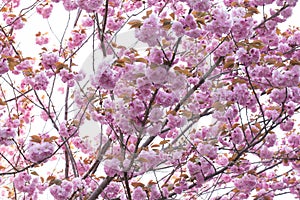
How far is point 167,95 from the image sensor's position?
1.78m

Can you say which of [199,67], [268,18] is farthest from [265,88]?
[199,67]

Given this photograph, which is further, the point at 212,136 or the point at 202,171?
the point at 202,171

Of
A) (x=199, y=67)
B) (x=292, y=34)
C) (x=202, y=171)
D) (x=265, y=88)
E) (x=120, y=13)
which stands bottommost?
(x=202, y=171)

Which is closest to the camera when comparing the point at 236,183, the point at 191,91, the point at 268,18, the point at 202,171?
the point at 191,91

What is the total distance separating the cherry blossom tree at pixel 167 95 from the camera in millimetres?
1693

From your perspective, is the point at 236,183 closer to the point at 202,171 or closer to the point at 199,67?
the point at 202,171

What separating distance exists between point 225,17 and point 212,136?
1.86 ft

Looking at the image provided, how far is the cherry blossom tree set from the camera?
1.69 m

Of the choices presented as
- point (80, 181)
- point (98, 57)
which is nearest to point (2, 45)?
point (80, 181)

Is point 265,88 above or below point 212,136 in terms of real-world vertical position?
above

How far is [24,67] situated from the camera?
310cm

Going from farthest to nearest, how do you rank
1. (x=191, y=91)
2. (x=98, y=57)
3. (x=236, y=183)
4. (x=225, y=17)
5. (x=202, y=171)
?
(x=236, y=183)
(x=202, y=171)
(x=225, y=17)
(x=191, y=91)
(x=98, y=57)

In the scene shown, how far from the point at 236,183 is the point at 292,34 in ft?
3.53

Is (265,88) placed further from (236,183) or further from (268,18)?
(236,183)
